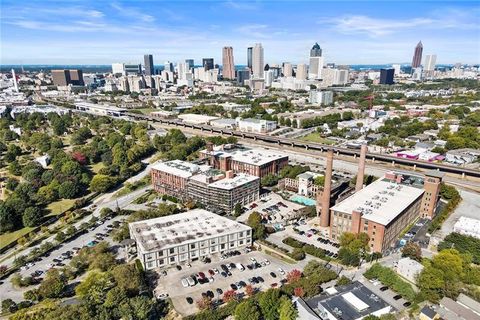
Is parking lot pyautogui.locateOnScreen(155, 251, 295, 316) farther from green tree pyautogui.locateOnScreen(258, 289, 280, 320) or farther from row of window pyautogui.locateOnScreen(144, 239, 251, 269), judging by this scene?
green tree pyautogui.locateOnScreen(258, 289, 280, 320)

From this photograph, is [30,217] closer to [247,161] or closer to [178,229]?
[178,229]

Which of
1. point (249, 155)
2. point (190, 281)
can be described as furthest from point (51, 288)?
point (249, 155)

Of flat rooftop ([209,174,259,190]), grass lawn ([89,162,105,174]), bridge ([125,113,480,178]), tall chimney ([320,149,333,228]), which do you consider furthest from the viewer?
grass lawn ([89,162,105,174])

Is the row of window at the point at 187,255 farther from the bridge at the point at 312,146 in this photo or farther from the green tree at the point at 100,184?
the bridge at the point at 312,146

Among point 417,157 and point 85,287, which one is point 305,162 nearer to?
point 417,157

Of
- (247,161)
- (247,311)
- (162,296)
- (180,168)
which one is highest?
(180,168)

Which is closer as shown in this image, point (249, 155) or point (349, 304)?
point (349, 304)

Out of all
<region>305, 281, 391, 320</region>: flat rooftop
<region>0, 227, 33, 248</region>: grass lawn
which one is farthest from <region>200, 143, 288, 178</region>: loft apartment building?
<region>0, 227, 33, 248</region>: grass lawn

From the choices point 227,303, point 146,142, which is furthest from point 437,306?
point 146,142
